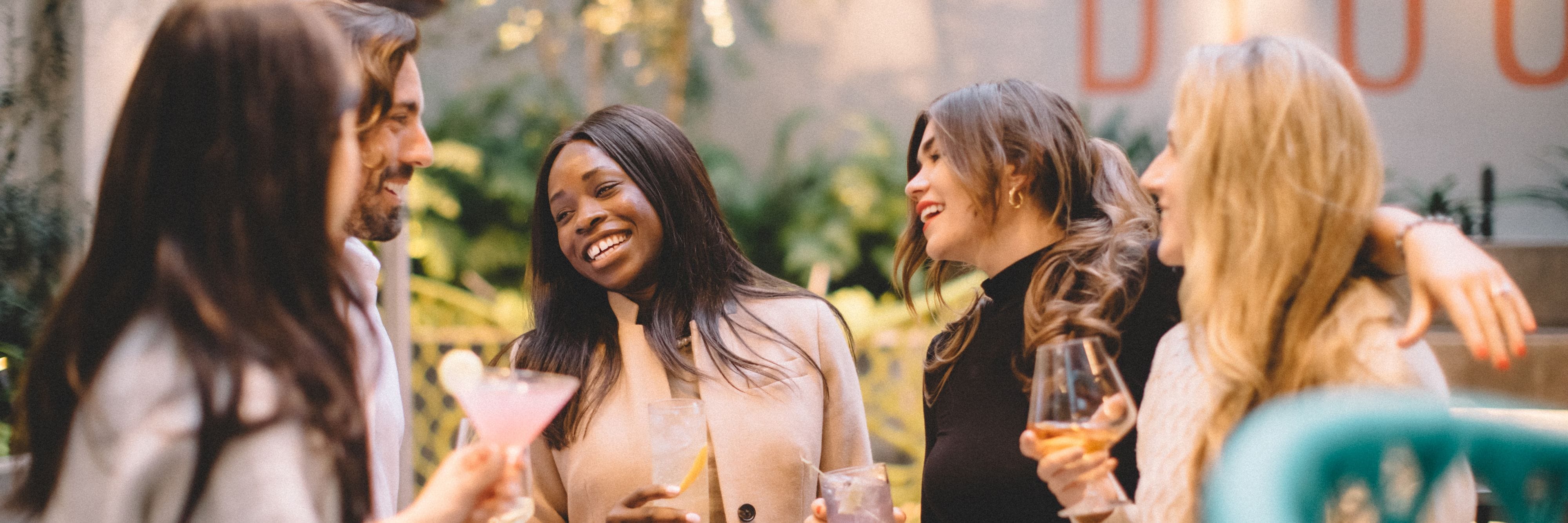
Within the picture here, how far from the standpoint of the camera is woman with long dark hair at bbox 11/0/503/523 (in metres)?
1.17

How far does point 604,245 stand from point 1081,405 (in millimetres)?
1231

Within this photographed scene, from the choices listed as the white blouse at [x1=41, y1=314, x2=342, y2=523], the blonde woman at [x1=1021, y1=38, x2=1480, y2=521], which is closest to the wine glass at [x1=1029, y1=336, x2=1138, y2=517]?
the blonde woman at [x1=1021, y1=38, x2=1480, y2=521]

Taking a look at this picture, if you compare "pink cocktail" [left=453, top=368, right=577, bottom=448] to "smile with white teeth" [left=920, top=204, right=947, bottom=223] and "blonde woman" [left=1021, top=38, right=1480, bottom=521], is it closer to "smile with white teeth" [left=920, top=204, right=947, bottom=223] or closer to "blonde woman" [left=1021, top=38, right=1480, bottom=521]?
"blonde woman" [left=1021, top=38, right=1480, bottom=521]

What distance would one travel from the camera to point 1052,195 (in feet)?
7.75

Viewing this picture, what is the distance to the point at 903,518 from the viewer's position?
2195 millimetres

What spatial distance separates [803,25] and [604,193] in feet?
20.4

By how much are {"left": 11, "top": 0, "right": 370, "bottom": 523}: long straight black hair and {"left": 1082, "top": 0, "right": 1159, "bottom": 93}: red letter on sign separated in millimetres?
7109

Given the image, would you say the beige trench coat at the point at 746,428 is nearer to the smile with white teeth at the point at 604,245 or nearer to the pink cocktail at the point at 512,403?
the smile with white teeth at the point at 604,245

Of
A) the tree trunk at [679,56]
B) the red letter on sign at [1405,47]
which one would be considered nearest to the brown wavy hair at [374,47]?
the tree trunk at [679,56]

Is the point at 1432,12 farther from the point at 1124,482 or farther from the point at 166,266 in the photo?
the point at 166,266

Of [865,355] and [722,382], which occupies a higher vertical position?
[722,382]

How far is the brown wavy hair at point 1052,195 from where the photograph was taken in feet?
7.01

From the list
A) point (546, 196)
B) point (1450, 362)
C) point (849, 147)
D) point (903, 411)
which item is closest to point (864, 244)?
point (849, 147)

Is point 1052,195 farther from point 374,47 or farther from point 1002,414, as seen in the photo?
point 374,47
